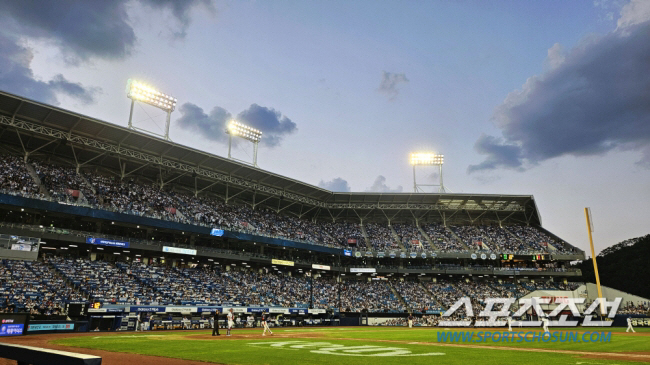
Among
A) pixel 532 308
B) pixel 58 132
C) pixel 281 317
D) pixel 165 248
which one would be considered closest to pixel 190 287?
pixel 165 248

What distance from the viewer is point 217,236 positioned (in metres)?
53.8

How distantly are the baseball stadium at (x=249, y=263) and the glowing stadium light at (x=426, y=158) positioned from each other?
28 centimetres

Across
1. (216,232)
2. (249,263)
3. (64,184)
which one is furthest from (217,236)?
(64,184)

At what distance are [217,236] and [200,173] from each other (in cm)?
922

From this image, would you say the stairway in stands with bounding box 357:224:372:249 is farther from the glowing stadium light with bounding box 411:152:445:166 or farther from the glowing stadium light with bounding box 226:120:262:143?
the glowing stadium light with bounding box 226:120:262:143

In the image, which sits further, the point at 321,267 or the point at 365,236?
the point at 365,236

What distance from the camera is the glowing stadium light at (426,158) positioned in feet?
262

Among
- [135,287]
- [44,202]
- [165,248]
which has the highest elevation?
→ [44,202]

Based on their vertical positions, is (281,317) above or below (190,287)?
below

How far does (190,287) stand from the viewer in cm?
4738

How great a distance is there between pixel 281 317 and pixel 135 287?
1894cm

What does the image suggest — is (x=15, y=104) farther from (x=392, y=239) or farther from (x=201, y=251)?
(x=392, y=239)

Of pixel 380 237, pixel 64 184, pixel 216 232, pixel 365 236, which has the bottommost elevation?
pixel 216 232

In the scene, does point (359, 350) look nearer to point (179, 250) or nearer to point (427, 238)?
point (179, 250)
